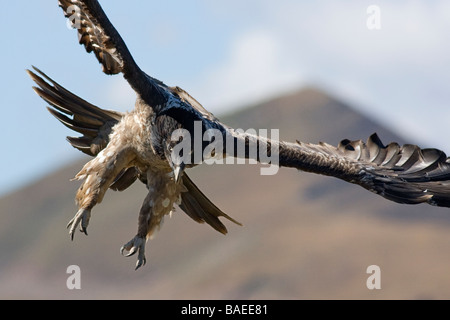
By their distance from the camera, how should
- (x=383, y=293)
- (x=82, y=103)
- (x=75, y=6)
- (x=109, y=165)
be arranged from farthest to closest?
(x=383, y=293)
(x=82, y=103)
(x=109, y=165)
(x=75, y=6)

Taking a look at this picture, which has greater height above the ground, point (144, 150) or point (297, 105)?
point (297, 105)

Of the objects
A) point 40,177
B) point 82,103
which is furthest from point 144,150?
point 40,177

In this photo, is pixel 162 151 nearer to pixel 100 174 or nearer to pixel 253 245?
pixel 100 174

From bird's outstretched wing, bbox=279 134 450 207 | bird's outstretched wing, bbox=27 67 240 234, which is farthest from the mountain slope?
bird's outstretched wing, bbox=27 67 240 234

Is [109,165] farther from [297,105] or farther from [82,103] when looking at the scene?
[297,105]

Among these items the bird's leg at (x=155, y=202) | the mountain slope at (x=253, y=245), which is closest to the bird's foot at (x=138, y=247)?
the bird's leg at (x=155, y=202)

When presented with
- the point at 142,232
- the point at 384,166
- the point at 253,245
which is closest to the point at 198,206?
the point at 142,232

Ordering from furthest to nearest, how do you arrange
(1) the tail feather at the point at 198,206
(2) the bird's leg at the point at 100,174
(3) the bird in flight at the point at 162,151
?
1. (1) the tail feather at the point at 198,206
2. (2) the bird's leg at the point at 100,174
3. (3) the bird in flight at the point at 162,151

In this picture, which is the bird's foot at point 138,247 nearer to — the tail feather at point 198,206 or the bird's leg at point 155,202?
the bird's leg at point 155,202
